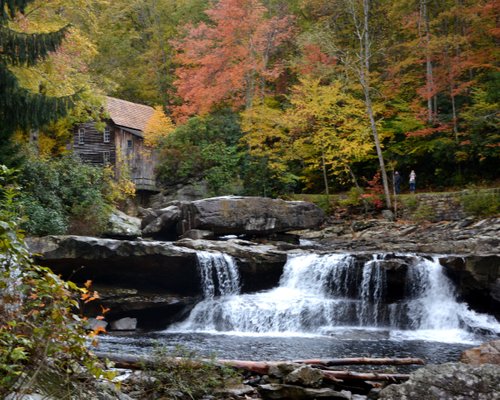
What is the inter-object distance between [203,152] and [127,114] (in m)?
7.02

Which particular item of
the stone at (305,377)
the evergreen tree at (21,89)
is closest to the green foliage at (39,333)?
the stone at (305,377)

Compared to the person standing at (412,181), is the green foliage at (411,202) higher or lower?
lower

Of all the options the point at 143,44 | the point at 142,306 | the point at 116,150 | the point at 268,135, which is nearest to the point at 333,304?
the point at 142,306

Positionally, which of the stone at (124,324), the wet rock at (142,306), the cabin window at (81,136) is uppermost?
the cabin window at (81,136)

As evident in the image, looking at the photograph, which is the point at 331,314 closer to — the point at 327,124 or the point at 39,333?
the point at 39,333

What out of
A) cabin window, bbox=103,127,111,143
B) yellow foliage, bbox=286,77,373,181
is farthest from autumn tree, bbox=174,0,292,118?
cabin window, bbox=103,127,111,143

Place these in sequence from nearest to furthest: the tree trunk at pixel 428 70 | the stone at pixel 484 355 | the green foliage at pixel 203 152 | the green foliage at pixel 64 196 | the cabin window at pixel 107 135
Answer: the stone at pixel 484 355
the green foliage at pixel 64 196
the tree trunk at pixel 428 70
the green foliage at pixel 203 152
the cabin window at pixel 107 135

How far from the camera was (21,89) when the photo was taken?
47.3 feet

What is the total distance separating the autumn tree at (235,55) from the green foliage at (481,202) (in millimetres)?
11432

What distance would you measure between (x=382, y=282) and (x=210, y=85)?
691 inches

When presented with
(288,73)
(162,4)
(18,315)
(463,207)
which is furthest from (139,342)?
(162,4)

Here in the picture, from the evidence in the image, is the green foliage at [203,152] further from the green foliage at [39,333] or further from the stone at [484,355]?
the green foliage at [39,333]

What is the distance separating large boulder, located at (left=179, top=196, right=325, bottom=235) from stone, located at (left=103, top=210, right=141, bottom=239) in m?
1.81

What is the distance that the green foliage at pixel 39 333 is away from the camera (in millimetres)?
3617
